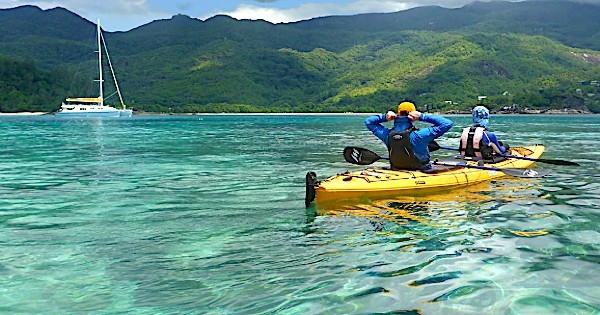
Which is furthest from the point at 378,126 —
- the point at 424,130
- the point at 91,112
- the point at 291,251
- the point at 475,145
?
the point at 91,112

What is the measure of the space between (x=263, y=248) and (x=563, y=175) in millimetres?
11796

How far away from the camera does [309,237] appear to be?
8664 mm

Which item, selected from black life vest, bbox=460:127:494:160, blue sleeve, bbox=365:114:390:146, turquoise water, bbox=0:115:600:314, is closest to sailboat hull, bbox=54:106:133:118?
turquoise water, bbox=0:115:600:314

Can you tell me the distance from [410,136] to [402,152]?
419 mm

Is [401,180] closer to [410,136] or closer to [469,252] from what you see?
Answer: [410,136]

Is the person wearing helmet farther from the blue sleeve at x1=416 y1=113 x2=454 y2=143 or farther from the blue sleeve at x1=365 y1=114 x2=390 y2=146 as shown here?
the blue sleeve at x1=365 y1=114 x2=390 y2=146

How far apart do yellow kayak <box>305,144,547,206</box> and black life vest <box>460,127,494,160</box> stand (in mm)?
261

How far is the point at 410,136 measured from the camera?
39.2 feet

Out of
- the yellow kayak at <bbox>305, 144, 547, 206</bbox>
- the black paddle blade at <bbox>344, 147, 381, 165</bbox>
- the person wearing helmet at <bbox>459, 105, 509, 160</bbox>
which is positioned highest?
the person wearing helmet at <bbox>459, 105, 509, 160</bbox>

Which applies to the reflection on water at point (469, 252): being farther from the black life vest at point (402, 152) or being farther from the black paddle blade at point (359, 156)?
the black paddle blade at point (359, 156)

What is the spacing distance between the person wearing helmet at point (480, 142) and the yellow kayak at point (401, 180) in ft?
0.90

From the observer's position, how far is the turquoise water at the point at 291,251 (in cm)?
596

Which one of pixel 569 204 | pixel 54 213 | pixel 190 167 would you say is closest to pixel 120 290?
pixel 54 213

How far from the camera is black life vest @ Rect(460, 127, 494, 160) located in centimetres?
1425
